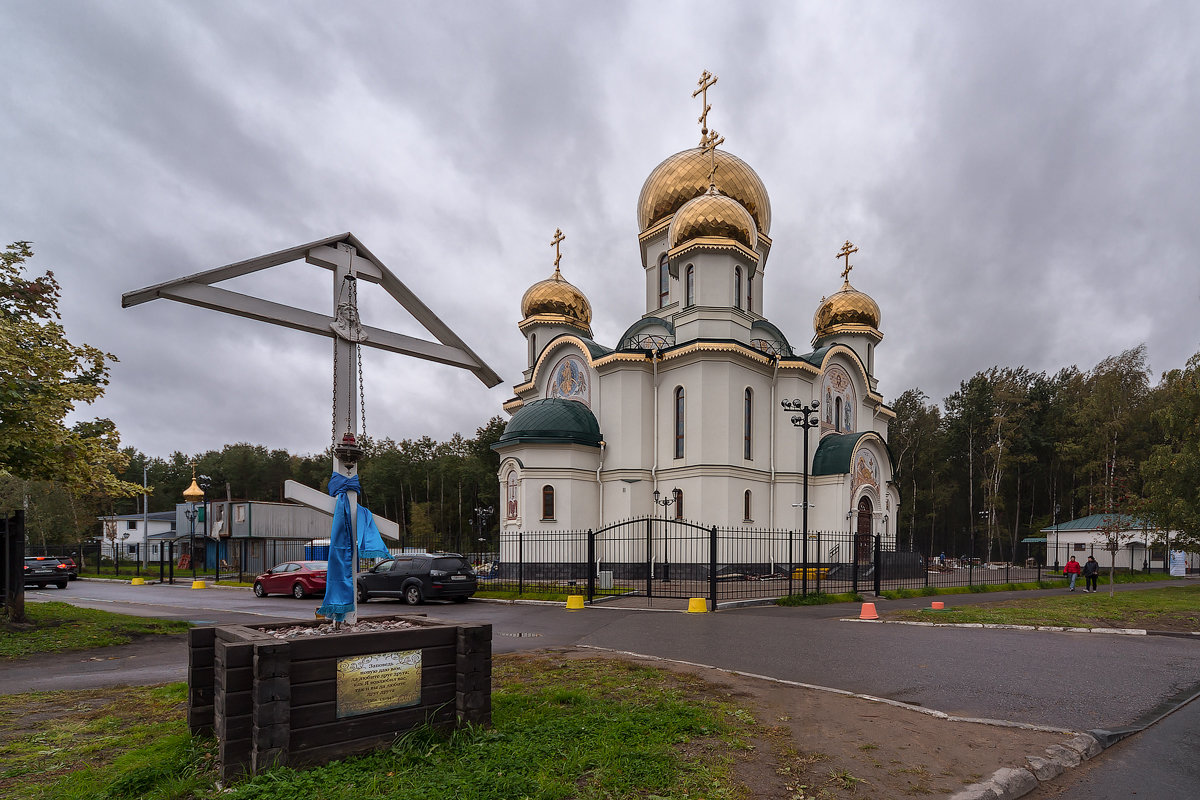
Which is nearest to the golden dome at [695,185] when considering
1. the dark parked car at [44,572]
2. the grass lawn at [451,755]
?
the dark parked car at [44,572]

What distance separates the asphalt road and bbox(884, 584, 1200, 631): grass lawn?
4.60 feet

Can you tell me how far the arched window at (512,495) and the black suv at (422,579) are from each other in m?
8.93

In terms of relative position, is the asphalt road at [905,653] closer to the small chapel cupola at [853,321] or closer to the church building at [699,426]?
the church building at [699,426]

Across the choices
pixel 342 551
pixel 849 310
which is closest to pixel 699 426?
pixel 849 310

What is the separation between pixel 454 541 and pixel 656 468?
36.1 metres

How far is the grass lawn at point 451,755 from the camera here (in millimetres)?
4031

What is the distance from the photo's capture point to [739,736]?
17.2 feet

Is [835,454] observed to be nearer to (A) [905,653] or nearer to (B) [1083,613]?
(B) [1083,613]

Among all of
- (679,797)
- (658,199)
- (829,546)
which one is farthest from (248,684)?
(658,199)

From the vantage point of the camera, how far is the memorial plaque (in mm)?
4441

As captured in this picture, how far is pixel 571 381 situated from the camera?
3130cm

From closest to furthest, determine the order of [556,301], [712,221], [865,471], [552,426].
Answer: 1. [552,426]
2. [712,221]
3. [865,471]
4. [556,301]

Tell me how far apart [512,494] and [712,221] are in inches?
555

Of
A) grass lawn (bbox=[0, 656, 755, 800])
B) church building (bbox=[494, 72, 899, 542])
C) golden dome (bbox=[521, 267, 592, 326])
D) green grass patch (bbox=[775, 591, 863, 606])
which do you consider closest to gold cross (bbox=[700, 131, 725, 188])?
church building (bbox=[494, 72, 899, 542])
